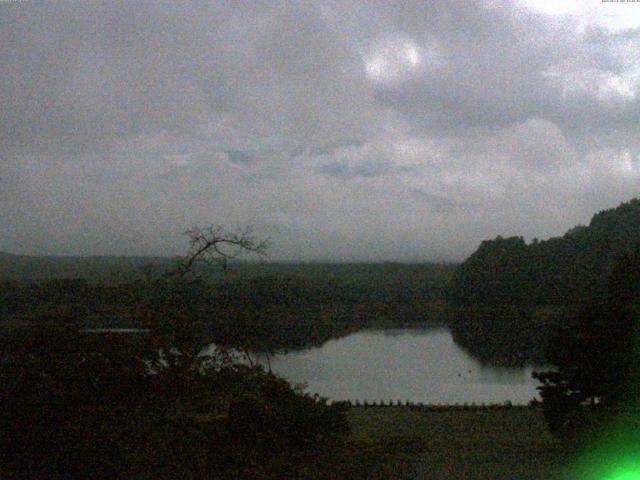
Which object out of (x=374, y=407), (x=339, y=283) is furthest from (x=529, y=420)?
(x=339, y=283)

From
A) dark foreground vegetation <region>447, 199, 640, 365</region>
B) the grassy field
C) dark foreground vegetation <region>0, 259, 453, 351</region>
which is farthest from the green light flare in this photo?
dark foreground vegetation <region>447, 199, 640, 365</region>

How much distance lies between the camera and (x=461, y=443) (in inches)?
467

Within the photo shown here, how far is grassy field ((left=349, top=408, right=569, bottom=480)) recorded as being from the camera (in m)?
9.67

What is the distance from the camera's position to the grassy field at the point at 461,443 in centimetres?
967

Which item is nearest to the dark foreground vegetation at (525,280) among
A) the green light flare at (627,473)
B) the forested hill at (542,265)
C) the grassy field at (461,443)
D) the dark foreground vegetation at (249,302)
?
the forested hill at (542,265)

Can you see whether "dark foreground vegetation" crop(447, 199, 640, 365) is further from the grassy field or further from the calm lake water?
the grassy field

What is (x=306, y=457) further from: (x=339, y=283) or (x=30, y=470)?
(x=339, y=283)

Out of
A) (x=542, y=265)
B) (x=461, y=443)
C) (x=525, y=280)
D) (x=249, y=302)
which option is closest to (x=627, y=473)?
(x=461, y=443)

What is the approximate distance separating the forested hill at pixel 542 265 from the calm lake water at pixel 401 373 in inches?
294

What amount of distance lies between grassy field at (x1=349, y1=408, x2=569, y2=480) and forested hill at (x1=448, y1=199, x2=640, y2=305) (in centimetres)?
2769

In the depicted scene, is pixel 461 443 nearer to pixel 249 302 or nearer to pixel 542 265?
pixel 249 302

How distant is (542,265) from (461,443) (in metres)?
37.5

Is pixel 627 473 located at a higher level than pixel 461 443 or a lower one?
higher

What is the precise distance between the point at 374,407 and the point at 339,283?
45002 millimetres
